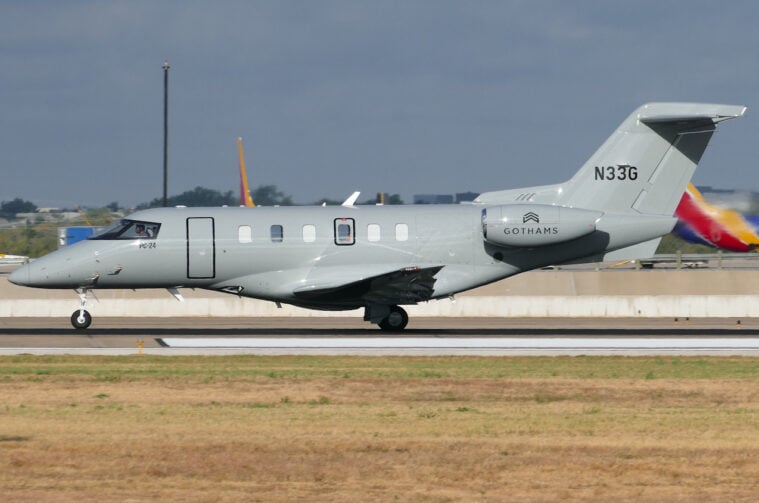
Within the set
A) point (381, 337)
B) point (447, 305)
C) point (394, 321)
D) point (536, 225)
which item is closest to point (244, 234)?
point (394, 321)

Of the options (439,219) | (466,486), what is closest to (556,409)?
(466,486)

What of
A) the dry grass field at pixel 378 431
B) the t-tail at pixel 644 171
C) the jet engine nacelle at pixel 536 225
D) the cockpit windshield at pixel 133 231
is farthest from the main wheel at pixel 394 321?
the dry grass field at pixel 378 431

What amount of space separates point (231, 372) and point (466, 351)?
5.41 m

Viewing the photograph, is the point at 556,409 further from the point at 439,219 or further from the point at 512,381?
the point at 439,219

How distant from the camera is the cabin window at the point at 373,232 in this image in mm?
27516

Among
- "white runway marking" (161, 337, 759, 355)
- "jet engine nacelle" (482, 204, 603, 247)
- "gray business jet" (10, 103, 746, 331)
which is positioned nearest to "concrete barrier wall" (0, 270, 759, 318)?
"gray business jet" (10, 103, 746, 331)

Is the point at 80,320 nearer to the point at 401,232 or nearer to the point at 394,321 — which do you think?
the point at 394,321

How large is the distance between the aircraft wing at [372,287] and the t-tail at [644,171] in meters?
4.50

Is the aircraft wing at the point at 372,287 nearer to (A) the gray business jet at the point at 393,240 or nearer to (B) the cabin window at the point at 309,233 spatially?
(A) the gray business jet at the point at 393,240

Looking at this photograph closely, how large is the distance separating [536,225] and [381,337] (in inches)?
183

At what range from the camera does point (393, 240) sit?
2756 cm

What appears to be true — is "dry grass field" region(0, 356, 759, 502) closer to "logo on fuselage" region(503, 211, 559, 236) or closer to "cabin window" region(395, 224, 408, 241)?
"logo on fuselage" region(503, 211, 559, 236)

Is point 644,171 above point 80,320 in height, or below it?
above

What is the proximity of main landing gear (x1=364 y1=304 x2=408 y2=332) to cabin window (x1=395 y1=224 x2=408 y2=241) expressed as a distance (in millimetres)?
1725
